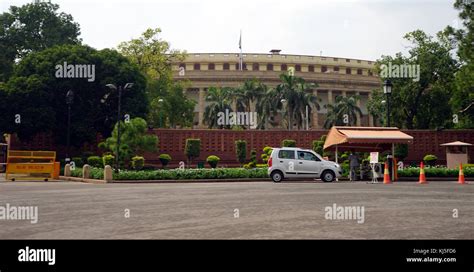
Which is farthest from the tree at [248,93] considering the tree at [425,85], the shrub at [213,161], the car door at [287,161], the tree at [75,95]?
the car door at [287,161]

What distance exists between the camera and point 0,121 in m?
33.8

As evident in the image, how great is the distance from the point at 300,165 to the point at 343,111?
48420 millimetres

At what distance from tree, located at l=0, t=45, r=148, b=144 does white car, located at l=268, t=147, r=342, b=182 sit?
1781cm

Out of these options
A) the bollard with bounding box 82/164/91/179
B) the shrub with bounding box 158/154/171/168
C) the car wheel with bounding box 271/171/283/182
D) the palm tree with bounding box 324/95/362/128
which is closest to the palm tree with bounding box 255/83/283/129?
the palm tree with bounding box 324/95/362/128

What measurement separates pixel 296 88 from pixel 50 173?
36915 mm

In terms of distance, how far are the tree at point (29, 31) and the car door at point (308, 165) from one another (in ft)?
110

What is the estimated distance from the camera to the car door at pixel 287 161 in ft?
72.2

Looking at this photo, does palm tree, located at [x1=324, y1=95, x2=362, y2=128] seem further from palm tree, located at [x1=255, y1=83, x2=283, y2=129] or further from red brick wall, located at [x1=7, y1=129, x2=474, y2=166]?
red brick wall, located at [x1=7, y1=129, x2=474, y2=166]

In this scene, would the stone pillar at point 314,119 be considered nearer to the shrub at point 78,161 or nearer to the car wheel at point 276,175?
the shrub at point 78,161

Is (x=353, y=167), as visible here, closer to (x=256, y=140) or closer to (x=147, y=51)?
(x=256, y=140)

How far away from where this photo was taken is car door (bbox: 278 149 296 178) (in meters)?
22.0

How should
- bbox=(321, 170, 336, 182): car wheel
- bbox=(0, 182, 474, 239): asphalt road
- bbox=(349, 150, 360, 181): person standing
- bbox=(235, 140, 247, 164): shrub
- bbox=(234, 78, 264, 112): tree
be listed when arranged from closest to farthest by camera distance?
bbox=(0, 182, 474, 239): asphalt road
bbox=(321, 170, 336, 182): car wheel
bbox=(349, 150, 360, 181): person standing
bbox=(235, 140, 247, 164): shrub
bbox=(234, 78, 264, 112): tree
